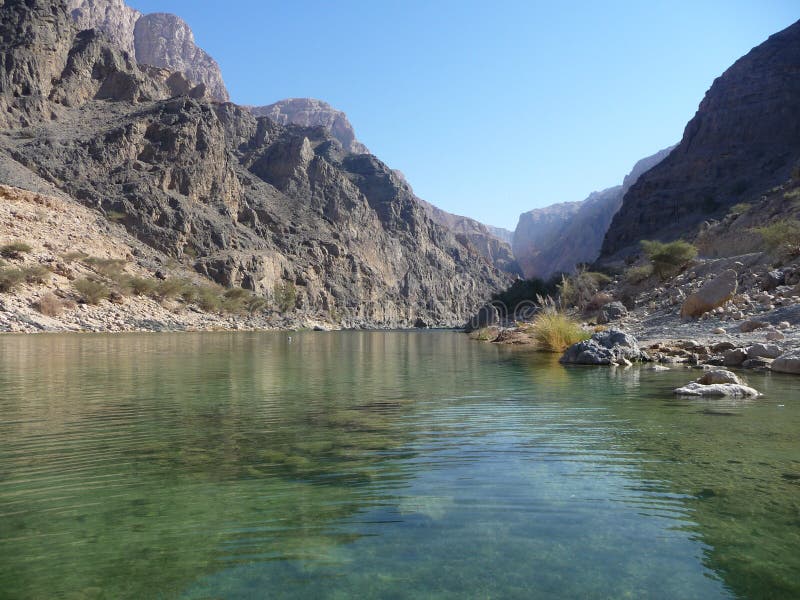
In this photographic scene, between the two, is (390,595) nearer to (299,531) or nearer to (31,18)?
(299,531)

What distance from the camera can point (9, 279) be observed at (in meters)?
42.8

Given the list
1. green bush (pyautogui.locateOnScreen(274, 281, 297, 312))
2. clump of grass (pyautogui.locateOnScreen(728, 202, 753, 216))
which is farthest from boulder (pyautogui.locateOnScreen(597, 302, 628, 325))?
green bush (pyautogui.locateOnScreen(274, 281, 297, 312))

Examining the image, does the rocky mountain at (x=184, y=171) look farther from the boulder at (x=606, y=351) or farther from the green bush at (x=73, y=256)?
the boulder at (x=606, y=351)

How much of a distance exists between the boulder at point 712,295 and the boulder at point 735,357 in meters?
7.91

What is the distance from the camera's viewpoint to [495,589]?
2801 millimetres

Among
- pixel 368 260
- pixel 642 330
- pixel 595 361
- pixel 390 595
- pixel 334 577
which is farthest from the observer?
pixel 368 260

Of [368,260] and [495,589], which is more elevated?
[368,260]

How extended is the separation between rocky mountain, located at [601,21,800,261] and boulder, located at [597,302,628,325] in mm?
48811

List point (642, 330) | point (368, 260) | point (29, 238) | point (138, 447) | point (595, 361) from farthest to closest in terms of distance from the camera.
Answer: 1. point (368, 260)
2. point (29, 238)
3. point (642, 330)
4. point (595, 361)
5. point (138, 447)

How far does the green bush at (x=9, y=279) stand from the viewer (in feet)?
139

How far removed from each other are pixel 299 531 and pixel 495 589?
132cm

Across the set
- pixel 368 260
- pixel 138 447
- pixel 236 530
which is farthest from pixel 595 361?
pixel 368 260

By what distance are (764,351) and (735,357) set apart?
0.61 m

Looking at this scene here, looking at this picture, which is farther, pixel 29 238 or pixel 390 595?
pixel 29 238
